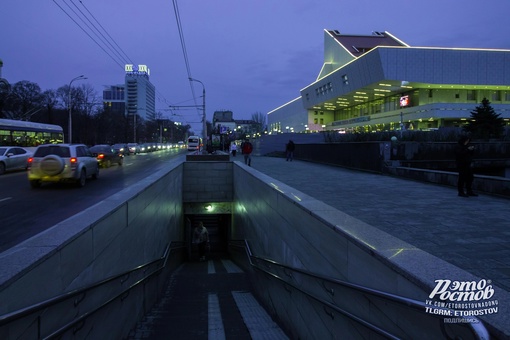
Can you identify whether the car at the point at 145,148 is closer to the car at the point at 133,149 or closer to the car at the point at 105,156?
the car at the point at 133,149

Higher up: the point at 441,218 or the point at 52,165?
the point at 52,165

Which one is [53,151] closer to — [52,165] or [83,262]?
[52,165]

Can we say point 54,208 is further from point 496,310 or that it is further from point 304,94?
point 304,94

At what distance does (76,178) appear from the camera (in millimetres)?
15828

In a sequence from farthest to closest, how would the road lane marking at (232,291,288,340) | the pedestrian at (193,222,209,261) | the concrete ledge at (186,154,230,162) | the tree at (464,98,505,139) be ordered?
the concrete ledge at (186,154,230,162) → the tree at (464,98,505,139) → the pedestrian at (193,222,209,261) → the road lane marking at (232,291,288,340)

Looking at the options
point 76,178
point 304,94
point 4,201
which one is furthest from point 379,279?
point 304,94

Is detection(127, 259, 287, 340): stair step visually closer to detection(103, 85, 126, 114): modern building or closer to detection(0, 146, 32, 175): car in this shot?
detection(0, 146, 32, 175): car

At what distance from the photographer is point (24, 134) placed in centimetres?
3003

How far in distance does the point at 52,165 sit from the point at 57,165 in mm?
185

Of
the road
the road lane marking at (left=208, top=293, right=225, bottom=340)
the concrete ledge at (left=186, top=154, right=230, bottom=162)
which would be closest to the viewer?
the road lane marking at (left=208, top=293, right=225, bottom=340)

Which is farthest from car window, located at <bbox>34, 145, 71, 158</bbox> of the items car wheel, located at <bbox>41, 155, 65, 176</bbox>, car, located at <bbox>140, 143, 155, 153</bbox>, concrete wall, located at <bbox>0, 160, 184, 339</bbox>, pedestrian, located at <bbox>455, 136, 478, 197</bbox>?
car, located at <bbox>140, 143, 155, 153</bbox>

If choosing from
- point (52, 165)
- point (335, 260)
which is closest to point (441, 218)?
point (335, 260)

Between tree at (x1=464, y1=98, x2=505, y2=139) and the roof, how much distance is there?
46057mm

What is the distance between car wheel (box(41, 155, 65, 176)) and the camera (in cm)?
1520
